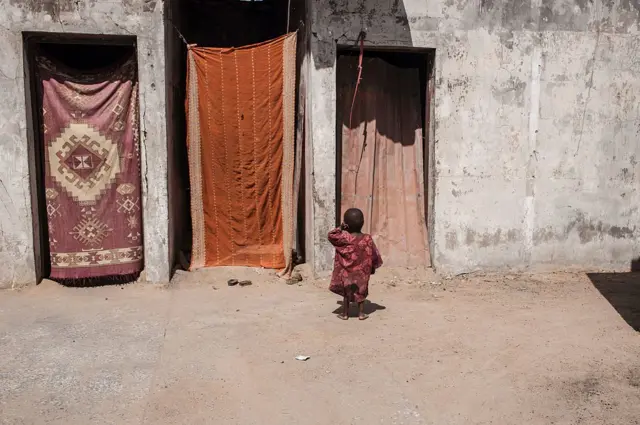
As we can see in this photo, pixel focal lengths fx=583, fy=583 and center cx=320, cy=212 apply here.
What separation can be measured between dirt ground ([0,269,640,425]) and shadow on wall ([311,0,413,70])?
260cm

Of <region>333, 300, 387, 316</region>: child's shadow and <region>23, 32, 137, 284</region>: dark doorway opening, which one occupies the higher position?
<region>23, 32, 137, 284</region>: dark doorway opening

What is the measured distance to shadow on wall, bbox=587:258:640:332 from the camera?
219 inches

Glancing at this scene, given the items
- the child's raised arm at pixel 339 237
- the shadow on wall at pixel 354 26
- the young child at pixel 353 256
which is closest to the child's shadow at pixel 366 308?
the young child at pixel 353 256

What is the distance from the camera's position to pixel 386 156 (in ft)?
22.9

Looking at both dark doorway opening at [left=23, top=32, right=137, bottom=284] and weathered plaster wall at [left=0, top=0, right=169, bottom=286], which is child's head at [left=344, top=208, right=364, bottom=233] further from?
dark doorway opening at [left=23, top=32, right=137, bottom=284]

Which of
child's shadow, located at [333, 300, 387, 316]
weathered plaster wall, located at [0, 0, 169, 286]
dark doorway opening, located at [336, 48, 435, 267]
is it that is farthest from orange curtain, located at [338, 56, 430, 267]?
weathered plaster wall, located at [0, 0, 169, 286]

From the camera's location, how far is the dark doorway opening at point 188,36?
6.68 m

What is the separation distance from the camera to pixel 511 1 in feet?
21.8

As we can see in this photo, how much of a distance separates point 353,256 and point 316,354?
1.04 meters

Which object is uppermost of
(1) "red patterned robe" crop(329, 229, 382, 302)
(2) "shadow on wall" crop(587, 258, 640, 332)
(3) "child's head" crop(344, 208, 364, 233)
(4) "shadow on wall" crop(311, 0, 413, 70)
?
(4) "shadow on wall" crop(311, 0, 413, 70)

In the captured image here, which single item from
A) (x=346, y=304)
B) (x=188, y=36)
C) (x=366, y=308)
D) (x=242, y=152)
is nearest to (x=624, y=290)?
(x=366, y=308)

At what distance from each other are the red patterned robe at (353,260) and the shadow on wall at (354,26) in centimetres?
218

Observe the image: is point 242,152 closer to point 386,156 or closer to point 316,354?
point 386,156

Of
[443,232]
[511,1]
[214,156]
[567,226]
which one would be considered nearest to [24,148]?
[214,156]
